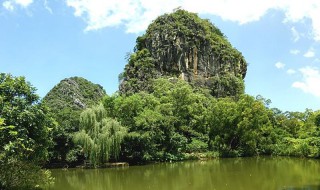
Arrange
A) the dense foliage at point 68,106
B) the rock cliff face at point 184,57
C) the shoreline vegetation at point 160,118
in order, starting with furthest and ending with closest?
1. the rock cliff face at point 184,57
2. the dense foliage at point 68,106
3. the shoreline vegetation at point 160,118

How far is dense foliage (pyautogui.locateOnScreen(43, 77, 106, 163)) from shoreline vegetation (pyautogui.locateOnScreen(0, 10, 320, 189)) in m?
0.12

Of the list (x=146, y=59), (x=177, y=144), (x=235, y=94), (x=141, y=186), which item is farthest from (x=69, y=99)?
(x=141, y=186)

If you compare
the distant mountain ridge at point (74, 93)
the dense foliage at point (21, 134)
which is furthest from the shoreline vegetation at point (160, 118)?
the distant mountain ridge at point (74, 93)

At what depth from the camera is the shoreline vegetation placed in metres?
15.9

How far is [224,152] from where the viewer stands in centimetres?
3700

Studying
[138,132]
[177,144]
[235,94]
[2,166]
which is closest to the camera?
[2,166]

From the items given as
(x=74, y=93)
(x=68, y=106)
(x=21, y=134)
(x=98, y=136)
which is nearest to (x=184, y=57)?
(x=68, y=106)

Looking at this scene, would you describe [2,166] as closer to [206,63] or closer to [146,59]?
[146,59]

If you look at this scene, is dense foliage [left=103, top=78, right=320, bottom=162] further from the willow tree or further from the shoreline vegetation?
the willow tree

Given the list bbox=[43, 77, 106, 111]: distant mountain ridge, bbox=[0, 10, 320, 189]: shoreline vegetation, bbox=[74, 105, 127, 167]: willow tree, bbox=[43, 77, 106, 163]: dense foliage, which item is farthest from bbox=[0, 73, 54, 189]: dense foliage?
bbox=[43, 77, 106, 111]: distant mountain ridge

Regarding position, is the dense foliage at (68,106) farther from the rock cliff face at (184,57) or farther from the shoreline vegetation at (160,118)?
the rock cliff face at (184,57)

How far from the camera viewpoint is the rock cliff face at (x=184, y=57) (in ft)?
168

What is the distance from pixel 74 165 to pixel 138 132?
635 cm

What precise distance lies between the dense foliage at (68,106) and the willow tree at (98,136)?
2102mm
